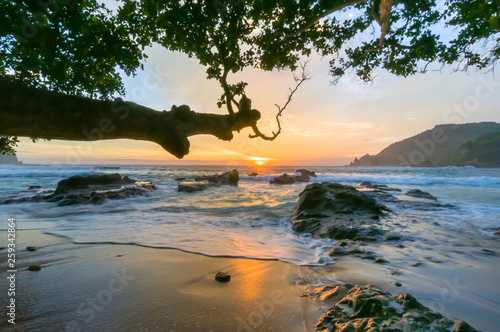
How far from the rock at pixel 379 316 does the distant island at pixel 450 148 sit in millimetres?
60299

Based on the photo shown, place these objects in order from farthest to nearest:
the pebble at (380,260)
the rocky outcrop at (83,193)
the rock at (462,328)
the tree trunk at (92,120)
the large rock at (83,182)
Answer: the large rock at (83,182) < the rocky outcrop at (83,193) < the pebble at (380,260) < the tree trunk at (92,120) < the rock at (462,328)

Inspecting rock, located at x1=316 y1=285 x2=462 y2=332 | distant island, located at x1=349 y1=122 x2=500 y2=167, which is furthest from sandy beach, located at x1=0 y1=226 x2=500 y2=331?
distant island, located at x1=349 y1=122 x2=500 y2=167

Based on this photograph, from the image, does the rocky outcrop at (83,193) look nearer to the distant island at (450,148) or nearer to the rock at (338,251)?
the rock at (338,251)

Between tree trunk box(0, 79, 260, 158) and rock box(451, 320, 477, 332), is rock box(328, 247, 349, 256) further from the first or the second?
tree trunk box(0, 79, 260, 158)

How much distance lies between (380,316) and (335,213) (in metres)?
4.99

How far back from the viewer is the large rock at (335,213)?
530 cm

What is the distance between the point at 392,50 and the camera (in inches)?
252

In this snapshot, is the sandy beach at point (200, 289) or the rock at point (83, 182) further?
the rock at point (83, 182)

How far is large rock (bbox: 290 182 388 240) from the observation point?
5297mm

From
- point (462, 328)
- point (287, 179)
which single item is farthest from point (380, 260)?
point (287, 179)

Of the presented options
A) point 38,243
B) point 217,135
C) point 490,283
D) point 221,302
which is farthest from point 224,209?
point 490,283

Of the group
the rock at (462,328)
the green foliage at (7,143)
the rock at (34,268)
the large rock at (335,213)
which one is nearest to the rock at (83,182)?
the green foliage at (7,143)

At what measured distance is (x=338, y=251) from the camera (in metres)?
4.14

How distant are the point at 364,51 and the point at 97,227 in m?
9.67
